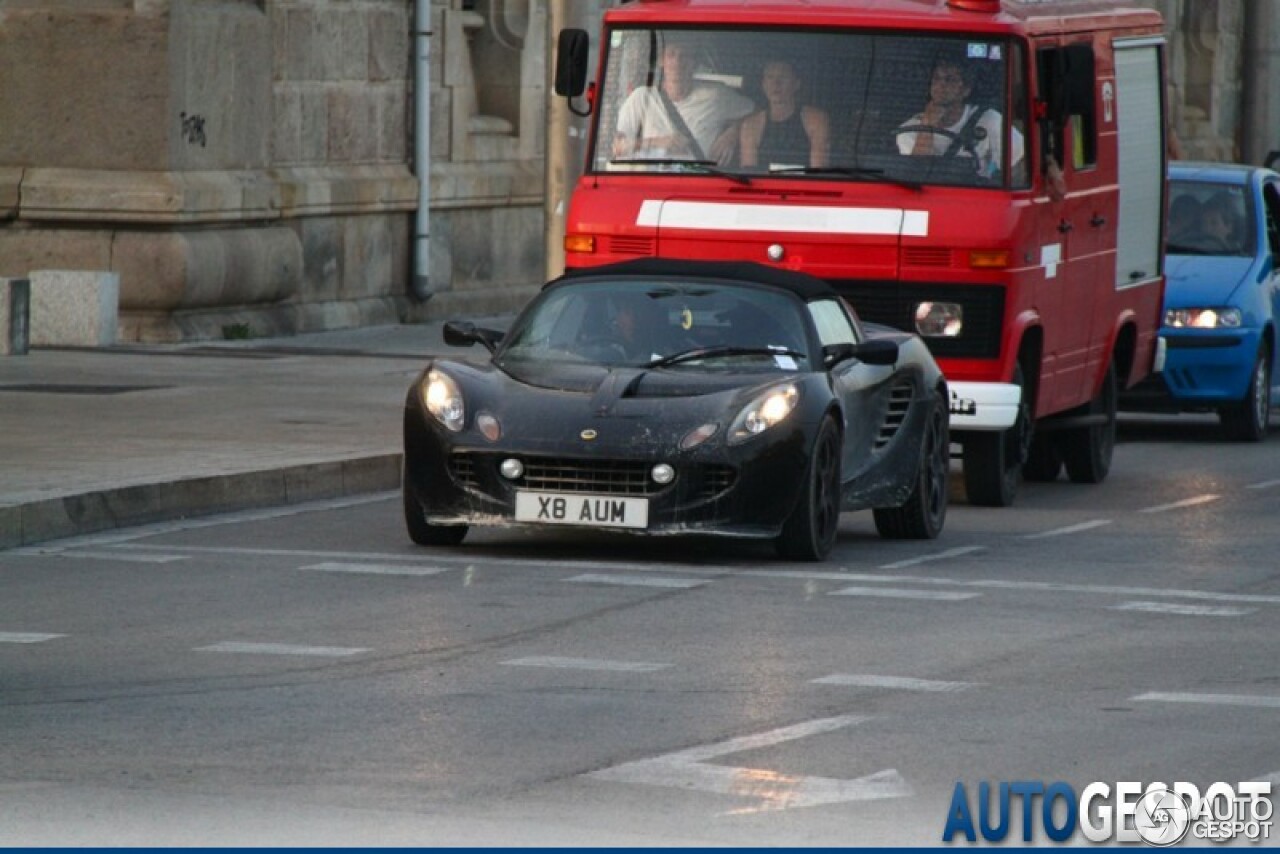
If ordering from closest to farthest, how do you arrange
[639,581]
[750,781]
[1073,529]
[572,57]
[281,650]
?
[750,781], [281,650], [639,581], [1073,529], [572,57]

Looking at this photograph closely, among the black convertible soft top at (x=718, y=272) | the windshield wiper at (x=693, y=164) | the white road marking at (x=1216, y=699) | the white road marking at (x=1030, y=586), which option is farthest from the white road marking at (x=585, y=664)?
the windshield wiper at (x=693, y=164)

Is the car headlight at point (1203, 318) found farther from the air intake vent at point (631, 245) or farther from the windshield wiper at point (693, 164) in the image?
the air intake vent at point (631, 245)

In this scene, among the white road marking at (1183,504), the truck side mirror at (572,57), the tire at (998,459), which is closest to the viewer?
the tire at (998,459)

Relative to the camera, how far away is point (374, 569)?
13117 millimetres

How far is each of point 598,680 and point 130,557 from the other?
401 centimetres

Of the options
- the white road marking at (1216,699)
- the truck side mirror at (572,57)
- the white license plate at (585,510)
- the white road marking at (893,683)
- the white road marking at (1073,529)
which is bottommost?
the white road marking at (1073,529)

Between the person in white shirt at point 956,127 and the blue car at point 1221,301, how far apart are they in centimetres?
551

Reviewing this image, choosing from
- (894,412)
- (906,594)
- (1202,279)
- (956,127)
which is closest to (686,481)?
(906,594)

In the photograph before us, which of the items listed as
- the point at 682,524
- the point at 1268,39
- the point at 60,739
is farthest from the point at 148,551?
the point at 1268,39

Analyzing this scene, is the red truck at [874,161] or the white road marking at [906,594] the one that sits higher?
the red truck at [874,161]

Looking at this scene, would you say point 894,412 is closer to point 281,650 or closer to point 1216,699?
point 281,650

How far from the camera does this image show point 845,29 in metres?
16.9

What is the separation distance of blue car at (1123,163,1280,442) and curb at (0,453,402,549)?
6933mm

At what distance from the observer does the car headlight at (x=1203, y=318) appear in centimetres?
2208
